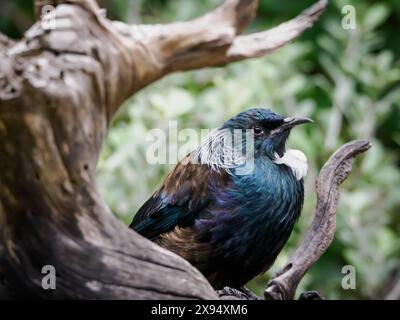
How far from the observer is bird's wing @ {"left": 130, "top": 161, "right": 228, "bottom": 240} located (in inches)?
126

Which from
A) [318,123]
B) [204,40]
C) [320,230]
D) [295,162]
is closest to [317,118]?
[318,123]

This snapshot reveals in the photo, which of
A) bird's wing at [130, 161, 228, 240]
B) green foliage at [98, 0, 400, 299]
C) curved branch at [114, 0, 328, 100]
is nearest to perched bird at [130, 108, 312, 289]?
bird's wing at [130, 161, 228, 240]

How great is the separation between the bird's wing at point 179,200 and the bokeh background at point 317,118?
0.70m

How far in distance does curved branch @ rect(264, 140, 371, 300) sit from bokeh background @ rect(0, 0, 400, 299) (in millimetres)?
1375

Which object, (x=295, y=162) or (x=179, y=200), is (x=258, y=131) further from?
(x=179, y=200)

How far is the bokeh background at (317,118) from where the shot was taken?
13.4 feet

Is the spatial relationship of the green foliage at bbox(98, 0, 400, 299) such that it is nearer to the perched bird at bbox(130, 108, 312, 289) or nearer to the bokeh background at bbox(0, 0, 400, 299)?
the bokeh background at bbox(0, 0, 400, 299)

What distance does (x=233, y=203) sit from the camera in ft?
10.2

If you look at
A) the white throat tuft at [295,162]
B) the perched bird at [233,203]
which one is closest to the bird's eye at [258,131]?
the perched bird at [233,203]

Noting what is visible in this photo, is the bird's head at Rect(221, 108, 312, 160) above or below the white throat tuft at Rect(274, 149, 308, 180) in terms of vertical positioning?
above

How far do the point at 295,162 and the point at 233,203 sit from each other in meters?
0.31

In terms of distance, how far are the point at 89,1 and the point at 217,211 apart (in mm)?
1017
